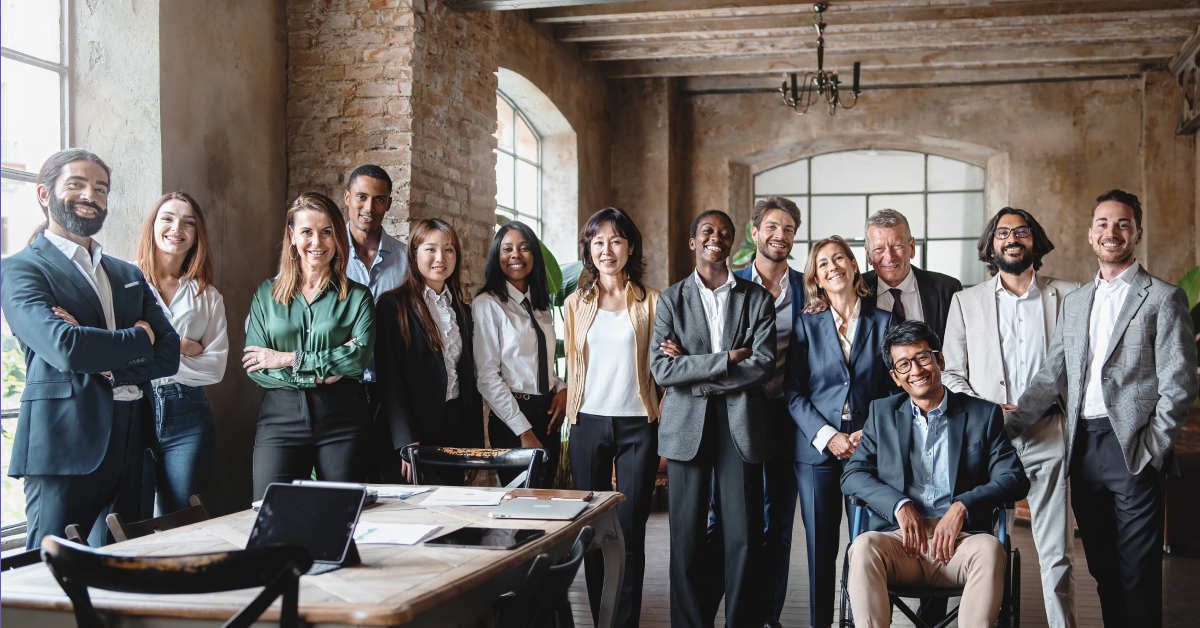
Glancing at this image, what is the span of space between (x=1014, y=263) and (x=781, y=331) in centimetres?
95

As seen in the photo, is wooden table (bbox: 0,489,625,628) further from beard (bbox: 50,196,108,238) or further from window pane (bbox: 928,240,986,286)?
window pane (bbox: 928,240,986,286)

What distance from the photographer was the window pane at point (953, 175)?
33.1 ft

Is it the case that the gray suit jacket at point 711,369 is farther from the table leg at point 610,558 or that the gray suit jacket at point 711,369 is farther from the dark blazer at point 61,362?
the dark blazer at point 61,362

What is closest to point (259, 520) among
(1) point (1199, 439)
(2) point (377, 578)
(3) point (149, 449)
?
(2) point (377, 578)

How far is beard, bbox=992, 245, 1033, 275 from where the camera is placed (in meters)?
3.58

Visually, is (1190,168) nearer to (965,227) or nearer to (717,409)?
(965,227)

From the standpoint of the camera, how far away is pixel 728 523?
3.44 meters

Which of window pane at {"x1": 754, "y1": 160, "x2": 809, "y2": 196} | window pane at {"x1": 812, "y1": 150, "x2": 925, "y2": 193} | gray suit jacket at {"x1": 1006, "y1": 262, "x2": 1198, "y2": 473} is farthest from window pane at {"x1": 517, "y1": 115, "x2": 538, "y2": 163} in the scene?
gray suit jacket at {"x1": 1006, "y1": 262, "x2": 1198, "y2": 473}

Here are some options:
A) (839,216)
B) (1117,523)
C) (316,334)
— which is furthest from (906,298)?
(839,216)

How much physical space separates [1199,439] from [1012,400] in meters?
2.80

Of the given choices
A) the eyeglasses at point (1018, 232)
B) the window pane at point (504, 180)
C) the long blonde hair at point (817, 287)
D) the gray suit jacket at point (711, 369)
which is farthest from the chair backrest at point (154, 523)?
the window pane at point (504, 180)

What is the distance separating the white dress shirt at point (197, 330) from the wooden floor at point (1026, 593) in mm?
1908

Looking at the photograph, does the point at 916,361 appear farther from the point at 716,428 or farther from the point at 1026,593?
the point at 1026,593

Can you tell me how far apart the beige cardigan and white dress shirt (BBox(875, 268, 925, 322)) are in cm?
95
